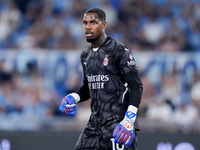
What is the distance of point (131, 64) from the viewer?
4.98 meters

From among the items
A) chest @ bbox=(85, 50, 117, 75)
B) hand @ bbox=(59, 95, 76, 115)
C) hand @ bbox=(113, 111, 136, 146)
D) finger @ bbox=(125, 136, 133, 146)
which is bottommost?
finger @ bbox=(125, 136, 133, 146)

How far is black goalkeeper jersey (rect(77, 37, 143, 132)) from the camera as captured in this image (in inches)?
197

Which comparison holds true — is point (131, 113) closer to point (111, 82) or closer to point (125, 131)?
point (125, 131)

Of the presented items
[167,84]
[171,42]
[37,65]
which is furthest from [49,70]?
[171,42]

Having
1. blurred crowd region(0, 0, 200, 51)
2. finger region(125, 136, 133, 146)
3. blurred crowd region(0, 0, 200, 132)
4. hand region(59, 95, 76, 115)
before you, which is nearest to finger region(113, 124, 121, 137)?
finger region(125, 136, 133, 146)

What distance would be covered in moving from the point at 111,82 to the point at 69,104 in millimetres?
649

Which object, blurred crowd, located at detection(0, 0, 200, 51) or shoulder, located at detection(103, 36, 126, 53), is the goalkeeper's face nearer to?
shoulder, located at detection(103, 36, 126, 53)

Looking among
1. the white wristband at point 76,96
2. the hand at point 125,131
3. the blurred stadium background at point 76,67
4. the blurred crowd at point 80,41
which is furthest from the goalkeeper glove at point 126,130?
the blurred crowd at point 80,41

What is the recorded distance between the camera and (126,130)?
15.5ft

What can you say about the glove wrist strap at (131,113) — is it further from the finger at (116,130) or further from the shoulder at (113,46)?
the shoulder at (113,46)

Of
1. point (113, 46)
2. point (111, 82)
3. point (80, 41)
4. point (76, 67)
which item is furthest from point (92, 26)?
point (80, 41)

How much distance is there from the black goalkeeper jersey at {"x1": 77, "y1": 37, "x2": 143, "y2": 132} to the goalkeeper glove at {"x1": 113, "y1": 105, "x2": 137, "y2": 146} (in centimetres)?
24

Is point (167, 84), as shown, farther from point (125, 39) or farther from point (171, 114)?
point (125, 39)

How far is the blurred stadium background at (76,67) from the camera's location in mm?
7473
